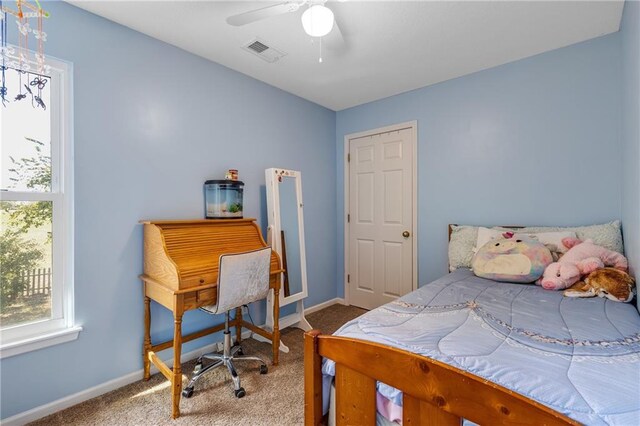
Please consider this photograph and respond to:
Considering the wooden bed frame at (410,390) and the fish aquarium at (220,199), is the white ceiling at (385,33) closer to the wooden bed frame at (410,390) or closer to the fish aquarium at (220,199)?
the fish aquarium at (220,199)

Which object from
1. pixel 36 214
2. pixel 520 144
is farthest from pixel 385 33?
pixel 36 214

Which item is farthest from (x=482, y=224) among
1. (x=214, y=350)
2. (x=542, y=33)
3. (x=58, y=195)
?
(x=58, y=195)

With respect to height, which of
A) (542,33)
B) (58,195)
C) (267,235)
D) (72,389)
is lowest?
(72,389)

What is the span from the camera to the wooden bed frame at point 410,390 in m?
0.79

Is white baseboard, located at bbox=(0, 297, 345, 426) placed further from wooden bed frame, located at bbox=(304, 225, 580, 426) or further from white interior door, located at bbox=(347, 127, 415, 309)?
white interior door, located at bbox=(347, 127, 415, 309)

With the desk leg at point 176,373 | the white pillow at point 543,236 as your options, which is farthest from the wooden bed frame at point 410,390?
the white pillow at point 543,236

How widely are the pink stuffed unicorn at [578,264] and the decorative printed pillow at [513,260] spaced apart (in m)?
0.07

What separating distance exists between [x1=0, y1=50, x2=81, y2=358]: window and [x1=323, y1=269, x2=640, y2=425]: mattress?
176 centimetres

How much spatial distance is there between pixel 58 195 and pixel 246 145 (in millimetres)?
1427

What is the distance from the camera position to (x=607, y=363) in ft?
3.22

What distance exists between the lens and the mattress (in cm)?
83

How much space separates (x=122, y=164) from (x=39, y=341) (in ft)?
3.77

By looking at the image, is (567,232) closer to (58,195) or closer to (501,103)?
(501,103)

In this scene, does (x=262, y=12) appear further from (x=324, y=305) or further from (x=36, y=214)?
(x=324, y=305)
